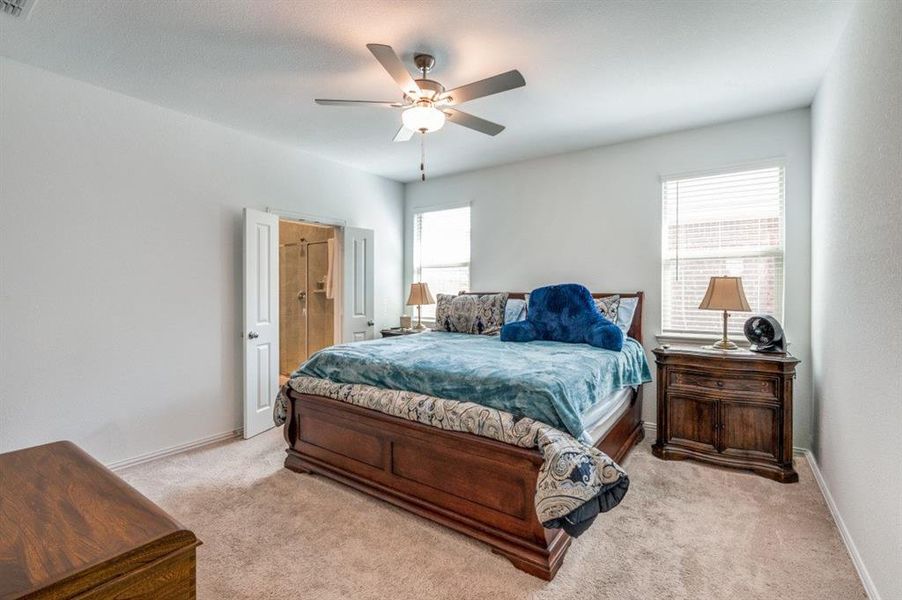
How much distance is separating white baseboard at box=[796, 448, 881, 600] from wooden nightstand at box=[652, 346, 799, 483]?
6.8 inches

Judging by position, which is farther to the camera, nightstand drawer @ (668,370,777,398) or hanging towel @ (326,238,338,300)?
hanging towel @ (326,238,338,300)

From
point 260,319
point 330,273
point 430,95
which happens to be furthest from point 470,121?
point 330,273

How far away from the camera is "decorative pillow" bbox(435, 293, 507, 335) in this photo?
414 cm

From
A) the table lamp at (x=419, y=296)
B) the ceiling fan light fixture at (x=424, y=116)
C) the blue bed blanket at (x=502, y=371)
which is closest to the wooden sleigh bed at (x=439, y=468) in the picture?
the blue bed blanket at (x=502, y=371)

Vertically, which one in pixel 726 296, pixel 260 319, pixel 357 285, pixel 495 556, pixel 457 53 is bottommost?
pixel 495 556

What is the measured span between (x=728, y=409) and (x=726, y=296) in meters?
0.80

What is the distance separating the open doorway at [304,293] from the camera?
5723 millimetres

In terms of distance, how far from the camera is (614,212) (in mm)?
4117

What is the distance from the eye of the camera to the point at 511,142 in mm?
4078

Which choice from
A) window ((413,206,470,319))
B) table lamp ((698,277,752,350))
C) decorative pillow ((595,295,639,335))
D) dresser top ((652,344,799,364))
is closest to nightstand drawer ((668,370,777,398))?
dresser top ((652,344,799,364))

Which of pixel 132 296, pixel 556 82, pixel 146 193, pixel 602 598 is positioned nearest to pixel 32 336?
pixel 132 296

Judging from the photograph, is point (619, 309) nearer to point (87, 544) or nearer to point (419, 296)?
point (419, 296)

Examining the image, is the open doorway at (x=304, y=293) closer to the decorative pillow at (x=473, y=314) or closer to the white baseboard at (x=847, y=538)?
the decorative pillow at (x=473, y=314)

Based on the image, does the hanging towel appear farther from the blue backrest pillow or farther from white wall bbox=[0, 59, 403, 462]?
the blue backrest pillow
